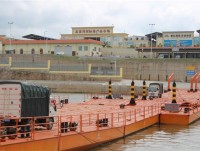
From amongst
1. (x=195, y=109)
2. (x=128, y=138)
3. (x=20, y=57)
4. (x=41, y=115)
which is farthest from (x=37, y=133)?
(x=20, y=57)

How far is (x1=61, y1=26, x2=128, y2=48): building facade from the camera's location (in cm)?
12212

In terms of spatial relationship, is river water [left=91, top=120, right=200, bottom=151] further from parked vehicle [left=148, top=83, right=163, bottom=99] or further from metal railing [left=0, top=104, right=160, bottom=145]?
parked vehicle [left=148, top=83, right=163, bottom=99]

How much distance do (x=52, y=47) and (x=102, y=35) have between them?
23.8m

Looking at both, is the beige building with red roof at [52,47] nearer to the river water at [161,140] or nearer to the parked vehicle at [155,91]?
the parked vehicle at [155,91]

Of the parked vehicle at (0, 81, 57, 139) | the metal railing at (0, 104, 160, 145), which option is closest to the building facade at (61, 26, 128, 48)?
the metal railing at (0, 104, 160, 145)

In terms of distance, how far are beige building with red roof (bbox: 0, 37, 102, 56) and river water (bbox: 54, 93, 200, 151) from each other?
69.8m

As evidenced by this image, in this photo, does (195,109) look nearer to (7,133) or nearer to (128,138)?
(128,138)

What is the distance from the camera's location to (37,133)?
19812 millimetres

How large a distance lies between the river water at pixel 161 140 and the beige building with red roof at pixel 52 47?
229 feet

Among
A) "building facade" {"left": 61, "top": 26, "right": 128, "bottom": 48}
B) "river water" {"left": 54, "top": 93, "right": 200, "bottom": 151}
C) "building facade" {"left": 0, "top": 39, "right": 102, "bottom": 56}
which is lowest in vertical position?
"river water" {"left": 54, "top": 93, "right": 200, "bottom": 151}

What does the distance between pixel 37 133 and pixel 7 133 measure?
173 cm

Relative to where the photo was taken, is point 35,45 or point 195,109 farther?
point 35,45

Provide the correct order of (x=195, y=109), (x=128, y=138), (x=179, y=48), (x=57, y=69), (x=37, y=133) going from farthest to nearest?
1. (x=179, y=48)
2. (x=57, y=69)
3. (x=195, y=109)
4. (x=128, y=138)
5. (x=37, y=133)

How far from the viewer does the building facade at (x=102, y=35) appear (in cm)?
12212
